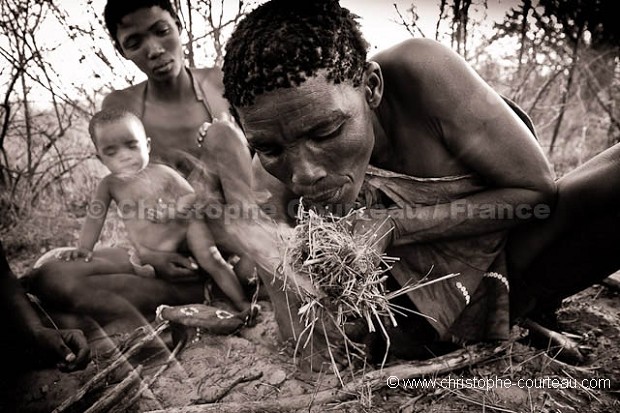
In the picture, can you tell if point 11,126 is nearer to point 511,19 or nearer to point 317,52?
point 317,52

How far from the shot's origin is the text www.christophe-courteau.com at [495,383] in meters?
1.79

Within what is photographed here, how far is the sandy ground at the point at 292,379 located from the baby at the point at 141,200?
649mm

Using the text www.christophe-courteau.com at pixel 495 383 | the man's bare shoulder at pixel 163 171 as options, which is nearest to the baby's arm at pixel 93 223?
the man's bare shoulder at pixel 163 171

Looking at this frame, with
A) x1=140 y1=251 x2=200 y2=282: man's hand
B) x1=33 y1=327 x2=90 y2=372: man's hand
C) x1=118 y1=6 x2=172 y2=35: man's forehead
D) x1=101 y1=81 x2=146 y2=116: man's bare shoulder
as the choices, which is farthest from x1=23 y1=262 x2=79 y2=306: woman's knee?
x1=118 y1=6 x2=172 y2=35: man's forehead

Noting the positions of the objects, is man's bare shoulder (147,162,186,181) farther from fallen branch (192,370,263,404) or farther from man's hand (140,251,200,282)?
fallen branch (192,370,263,404)

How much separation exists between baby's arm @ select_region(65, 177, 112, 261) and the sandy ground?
2.78 ft

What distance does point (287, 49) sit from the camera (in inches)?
52.9

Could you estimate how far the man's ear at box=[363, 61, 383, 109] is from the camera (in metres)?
1.56

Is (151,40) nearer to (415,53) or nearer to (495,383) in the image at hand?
(415,53)

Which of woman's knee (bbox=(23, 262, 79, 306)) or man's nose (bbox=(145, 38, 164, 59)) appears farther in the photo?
man's nose (bbox=(145, 38, 164, 59))

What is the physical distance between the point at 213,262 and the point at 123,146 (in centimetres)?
95

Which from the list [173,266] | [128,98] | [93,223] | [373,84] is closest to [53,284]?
[93,223]

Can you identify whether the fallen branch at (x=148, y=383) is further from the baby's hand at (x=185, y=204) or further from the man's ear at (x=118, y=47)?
the man's ear at (x=118, y=47)

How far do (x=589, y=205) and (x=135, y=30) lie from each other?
2.72 m
